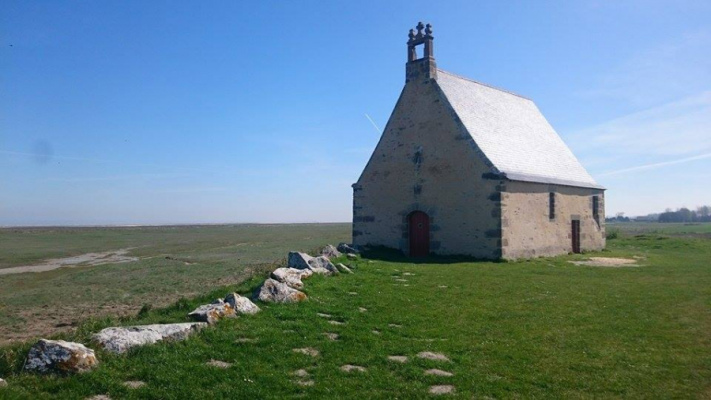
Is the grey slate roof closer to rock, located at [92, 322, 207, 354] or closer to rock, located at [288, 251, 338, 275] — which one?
rock, located at [288, 251, 338, 275]

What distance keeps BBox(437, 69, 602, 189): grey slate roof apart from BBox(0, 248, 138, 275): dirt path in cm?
2172

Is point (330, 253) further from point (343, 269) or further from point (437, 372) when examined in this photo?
point (437, 372)

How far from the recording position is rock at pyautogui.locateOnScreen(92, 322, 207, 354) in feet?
23.0

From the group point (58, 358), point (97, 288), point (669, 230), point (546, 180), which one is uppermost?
point (546, 180)

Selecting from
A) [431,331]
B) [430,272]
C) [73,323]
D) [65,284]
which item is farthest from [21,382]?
[65,284]

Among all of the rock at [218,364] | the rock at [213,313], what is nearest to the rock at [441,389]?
the rock at [218,364]

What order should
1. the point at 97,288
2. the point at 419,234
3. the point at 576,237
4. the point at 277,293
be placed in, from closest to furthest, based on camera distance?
the point at 277,293, the point at 97,288, the point at 419,234, the point at 576,237

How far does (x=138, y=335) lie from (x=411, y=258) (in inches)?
622

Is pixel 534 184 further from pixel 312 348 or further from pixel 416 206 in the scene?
pixel 312 348

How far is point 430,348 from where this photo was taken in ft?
25.8

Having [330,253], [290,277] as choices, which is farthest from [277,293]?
[330,253]

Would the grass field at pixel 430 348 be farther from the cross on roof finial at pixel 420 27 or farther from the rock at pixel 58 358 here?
the cross on roof finial at pixel 420 27

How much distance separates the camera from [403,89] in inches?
997

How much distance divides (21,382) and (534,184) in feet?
69.9
